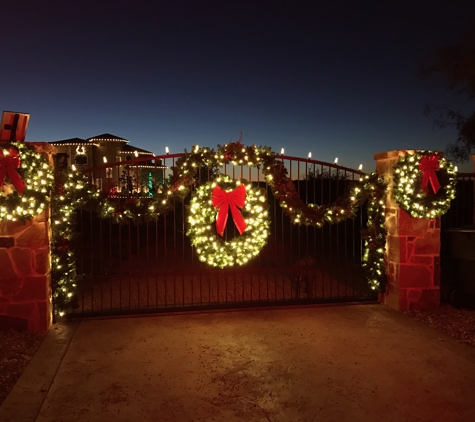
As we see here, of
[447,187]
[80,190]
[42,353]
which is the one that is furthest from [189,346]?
[447,187]

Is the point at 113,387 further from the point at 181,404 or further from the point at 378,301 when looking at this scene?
the point at 378,301

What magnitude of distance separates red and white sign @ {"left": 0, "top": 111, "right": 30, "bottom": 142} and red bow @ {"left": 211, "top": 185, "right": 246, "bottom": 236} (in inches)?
99.0

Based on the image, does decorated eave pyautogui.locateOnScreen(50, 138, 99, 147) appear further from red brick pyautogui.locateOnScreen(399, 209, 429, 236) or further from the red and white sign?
red brick pyautogui.locateOnScreen(399, 209, 429, 236)

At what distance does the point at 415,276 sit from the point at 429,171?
1520 mm

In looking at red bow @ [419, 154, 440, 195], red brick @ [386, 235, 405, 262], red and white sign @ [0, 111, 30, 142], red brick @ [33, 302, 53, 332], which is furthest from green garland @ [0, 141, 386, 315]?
red bow @ [419, 154, 440, 195]

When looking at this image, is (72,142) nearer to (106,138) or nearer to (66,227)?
(106,138)

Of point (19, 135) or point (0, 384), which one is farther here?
point (19, 135)

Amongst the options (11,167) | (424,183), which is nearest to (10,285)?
(11,167)

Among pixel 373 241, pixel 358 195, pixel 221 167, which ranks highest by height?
pixel 221 167

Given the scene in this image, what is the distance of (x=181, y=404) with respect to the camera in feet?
12.7

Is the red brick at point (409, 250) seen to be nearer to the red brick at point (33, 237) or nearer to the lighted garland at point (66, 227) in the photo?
the lighted garland at point (66, 227)

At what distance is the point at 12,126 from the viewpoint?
18.6 ft

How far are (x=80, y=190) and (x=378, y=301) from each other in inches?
182

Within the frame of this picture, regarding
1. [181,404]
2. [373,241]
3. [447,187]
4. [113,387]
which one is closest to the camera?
[181,404]
